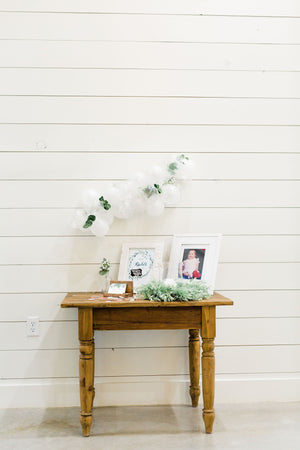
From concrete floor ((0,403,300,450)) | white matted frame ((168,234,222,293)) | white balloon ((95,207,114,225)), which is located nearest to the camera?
concrete floor ((0,403,300,450))

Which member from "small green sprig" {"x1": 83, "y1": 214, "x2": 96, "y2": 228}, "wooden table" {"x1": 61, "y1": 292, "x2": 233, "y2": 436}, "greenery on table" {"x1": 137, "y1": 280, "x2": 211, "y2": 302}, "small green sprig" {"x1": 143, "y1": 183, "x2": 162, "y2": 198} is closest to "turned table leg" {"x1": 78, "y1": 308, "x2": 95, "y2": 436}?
"wooden table" {"x1": 61, "y1": 292, "x2": 233, "y2": 436}

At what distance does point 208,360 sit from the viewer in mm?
2043

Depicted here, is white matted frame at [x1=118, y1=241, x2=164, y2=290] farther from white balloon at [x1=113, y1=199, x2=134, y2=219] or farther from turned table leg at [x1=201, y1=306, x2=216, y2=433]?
turned table leg at [x1=201, y1=306, x2=216, y2=433]

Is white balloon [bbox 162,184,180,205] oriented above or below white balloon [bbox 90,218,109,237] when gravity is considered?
above

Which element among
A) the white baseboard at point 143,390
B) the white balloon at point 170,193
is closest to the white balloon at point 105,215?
the white balloon at point 170,193

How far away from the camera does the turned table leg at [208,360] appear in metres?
2.04

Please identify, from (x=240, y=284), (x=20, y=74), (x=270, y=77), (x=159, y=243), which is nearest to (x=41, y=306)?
(x=159, y=243)

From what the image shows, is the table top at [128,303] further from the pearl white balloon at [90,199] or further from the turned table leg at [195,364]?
the pearl white balloon at [90,199]

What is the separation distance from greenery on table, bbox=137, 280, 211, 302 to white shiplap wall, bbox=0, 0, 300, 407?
40 centimetres

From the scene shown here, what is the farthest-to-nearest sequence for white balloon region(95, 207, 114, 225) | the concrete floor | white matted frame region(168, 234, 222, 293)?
white balloon region(95, 207, 114, 225)
white matted frame region(168, 234, 222, 293)
the concrete floor

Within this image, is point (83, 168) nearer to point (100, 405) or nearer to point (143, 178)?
point (143, 178)

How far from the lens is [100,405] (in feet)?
7.88

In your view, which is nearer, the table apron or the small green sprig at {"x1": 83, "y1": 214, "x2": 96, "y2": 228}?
the table apron

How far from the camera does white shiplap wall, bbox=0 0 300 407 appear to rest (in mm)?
2400
